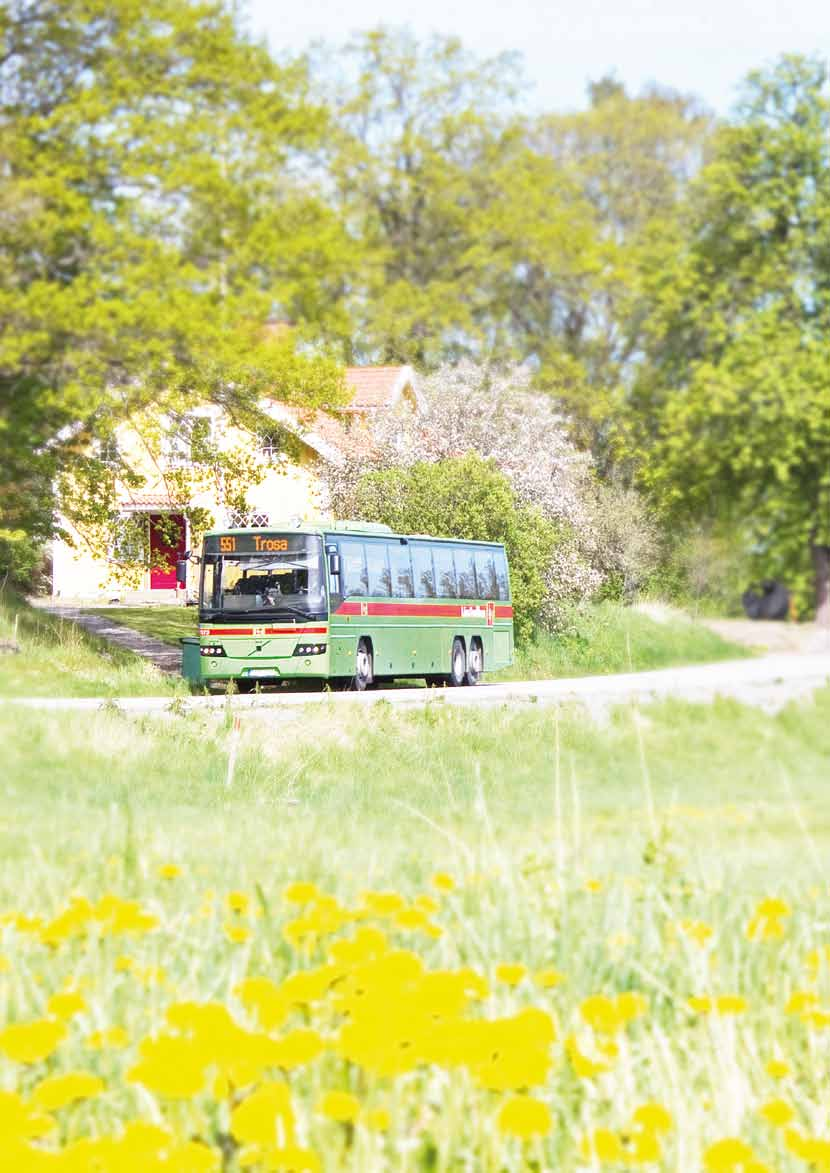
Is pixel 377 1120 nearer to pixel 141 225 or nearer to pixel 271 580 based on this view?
pixel 141 225

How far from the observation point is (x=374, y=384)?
81.7 feet

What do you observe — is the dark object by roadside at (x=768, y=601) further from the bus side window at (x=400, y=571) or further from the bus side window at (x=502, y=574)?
the bus side window at (x=502, y=574)

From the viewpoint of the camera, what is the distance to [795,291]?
9953 mm

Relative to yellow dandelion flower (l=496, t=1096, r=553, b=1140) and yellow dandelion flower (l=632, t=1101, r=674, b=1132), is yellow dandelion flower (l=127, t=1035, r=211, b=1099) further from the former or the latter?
yellow dandelion flower (l=632, t=1101, r=674, b=1132)

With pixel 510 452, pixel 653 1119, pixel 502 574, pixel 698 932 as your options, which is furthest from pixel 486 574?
pixel 653 1119

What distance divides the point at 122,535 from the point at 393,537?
363cm

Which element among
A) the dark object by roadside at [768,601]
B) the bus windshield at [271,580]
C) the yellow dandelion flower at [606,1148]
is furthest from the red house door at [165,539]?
the yellow dandelion flower at [606,1148]

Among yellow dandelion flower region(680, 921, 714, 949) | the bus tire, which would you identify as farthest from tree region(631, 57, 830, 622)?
the bus tire

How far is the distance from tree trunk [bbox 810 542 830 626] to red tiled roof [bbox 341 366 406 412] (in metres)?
14.4

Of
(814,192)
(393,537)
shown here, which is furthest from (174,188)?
(814,192)

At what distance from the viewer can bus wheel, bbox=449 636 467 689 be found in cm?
2275

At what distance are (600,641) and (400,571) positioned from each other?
129 inches

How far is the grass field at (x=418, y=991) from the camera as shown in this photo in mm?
2131

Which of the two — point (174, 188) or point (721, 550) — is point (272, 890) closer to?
point (721, 550)
